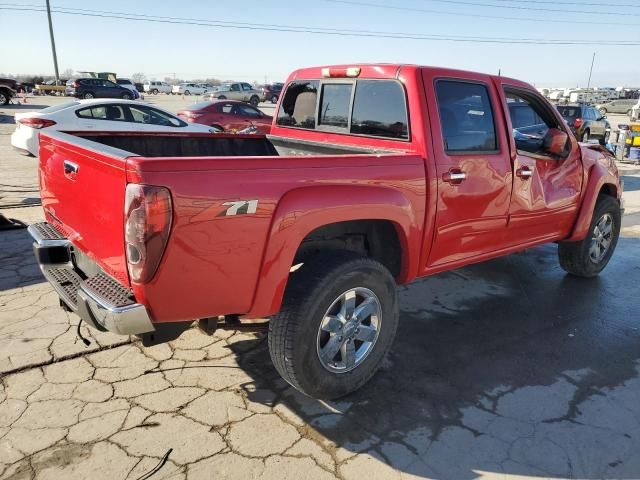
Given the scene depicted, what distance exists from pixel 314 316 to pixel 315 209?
589 millimetres

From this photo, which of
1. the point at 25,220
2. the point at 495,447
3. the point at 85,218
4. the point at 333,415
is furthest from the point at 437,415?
the point at 25,220

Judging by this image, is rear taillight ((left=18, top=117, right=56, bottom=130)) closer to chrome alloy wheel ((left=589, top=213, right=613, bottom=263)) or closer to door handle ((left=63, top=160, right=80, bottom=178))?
door handle ((left=63, top=160, right=80, bottom=178))

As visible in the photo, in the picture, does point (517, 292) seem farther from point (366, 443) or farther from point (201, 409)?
point (201, 409)

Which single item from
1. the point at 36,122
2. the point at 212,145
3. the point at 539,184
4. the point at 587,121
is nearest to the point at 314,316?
the point at 212,145

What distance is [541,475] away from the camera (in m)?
2.48

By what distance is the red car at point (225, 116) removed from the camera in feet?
45.6

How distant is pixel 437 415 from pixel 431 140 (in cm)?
172

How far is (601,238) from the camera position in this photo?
536 cm

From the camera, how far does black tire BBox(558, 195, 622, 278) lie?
16.9ft

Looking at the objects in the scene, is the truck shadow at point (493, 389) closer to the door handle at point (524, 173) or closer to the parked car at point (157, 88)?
the door handle at point (524, 173)

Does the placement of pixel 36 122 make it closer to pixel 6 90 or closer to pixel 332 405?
pixel 332 405

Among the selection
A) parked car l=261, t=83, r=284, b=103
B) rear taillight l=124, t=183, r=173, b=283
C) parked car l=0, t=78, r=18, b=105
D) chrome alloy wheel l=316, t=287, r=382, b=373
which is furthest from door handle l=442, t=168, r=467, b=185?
parked car l=261, t=83, r=284, b=103

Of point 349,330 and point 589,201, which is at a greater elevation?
point 589,201

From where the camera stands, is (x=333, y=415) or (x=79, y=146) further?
(x=333, y=415)
